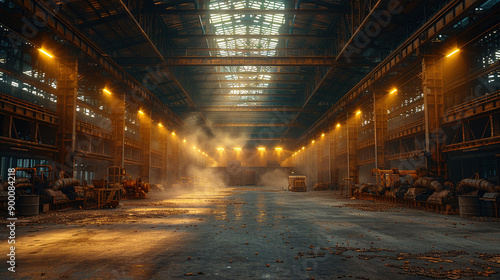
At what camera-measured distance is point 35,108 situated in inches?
734

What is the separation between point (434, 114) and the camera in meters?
19.2

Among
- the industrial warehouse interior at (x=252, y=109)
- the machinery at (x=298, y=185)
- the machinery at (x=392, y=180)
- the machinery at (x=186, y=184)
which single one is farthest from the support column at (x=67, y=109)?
the machinery at (x=298, y=185)

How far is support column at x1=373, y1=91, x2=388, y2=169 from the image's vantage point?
24906 mm

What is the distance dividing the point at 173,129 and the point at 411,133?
3092 centimetres

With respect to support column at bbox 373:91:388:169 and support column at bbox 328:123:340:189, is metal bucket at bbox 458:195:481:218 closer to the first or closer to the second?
support column at bbox 373:91:388:169

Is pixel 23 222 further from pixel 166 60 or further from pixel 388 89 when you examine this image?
pixel 388 89

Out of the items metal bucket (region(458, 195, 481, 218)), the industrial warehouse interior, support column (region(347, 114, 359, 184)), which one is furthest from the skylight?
metal bucket (region(458, 195, 481, 218))

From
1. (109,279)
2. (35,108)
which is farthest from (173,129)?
(109,279)

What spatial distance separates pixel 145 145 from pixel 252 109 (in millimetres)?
16347

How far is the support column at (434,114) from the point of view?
739 inches

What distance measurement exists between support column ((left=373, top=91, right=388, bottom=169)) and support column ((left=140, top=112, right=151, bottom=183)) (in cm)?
2293

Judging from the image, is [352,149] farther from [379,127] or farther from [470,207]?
[470,207]

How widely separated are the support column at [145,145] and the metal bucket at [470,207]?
2859cm

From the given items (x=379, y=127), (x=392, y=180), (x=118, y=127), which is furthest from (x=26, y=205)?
(x=379, y=127)
